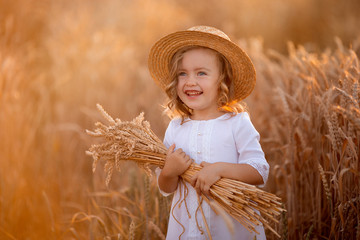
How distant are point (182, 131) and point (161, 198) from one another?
2.19 ft

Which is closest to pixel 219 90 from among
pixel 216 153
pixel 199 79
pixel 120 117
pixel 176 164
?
pixel 199 79

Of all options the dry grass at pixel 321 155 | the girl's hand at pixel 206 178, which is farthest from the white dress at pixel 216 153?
the dry grass at pixel 321 155

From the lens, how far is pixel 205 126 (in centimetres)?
154

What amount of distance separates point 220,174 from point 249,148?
189mm

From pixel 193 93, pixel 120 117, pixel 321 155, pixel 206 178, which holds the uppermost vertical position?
pixel 120 117

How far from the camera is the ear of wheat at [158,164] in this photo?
4.33 feet

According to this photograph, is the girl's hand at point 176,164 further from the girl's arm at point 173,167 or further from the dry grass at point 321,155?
the dry grass at point 321,155

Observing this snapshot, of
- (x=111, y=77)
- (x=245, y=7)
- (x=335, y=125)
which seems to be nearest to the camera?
(x=335, y=125)

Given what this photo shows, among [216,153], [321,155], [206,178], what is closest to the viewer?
[206,178]

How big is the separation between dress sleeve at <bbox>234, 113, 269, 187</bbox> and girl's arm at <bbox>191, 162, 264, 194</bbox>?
3 cm

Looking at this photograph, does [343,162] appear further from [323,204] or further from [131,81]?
[131,81]

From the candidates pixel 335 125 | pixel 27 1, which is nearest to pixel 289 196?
pixel 335 125

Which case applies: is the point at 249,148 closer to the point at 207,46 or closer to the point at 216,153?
the point at 216,153

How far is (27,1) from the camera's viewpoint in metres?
4.46
